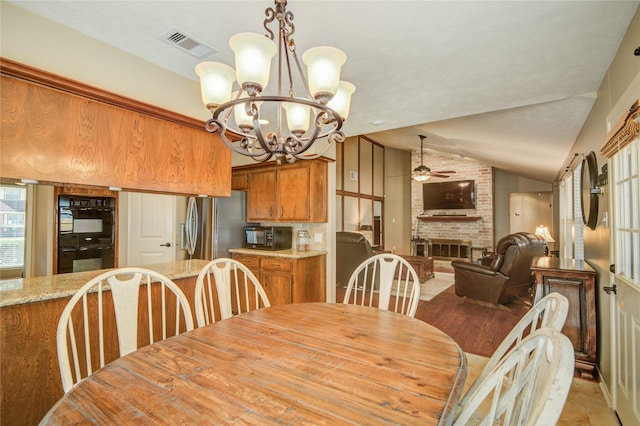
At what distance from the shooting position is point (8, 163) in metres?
1.61

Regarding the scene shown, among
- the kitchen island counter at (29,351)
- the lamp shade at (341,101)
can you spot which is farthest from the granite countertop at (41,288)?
the lamp shade at (341,101)

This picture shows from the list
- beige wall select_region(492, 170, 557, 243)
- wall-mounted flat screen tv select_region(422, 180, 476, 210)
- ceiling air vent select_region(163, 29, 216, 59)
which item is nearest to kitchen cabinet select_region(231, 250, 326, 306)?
ceiling air vent select_region(163, 29, 216, 59)

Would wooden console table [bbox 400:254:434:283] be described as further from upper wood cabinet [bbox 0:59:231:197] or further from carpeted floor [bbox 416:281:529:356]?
upper wood cabinet [bbox 0:59:231:197]

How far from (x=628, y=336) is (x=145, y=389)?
2.33 metres

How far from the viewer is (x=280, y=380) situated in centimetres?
100

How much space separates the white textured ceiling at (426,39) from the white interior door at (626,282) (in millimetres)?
727

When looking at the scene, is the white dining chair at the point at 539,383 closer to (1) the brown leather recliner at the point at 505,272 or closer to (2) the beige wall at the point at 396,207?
(1) the brown leather recliner at the point at 505,272

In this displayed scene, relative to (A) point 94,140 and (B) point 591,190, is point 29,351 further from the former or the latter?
(B) point 591,190

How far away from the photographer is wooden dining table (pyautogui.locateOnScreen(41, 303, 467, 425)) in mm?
824

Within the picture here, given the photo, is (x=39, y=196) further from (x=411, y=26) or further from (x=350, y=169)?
(x=350, y=169)

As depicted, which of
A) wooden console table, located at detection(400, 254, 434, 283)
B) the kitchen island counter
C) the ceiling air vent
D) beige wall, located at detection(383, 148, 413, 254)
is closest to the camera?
the kitchen island counter

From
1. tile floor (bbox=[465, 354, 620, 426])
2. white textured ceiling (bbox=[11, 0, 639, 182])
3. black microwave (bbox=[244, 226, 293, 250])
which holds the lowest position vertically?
tile floor (bbox=[465, 354, 620, 426])

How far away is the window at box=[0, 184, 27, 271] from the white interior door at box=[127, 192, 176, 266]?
137 cm

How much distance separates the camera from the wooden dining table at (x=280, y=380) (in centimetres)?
82
